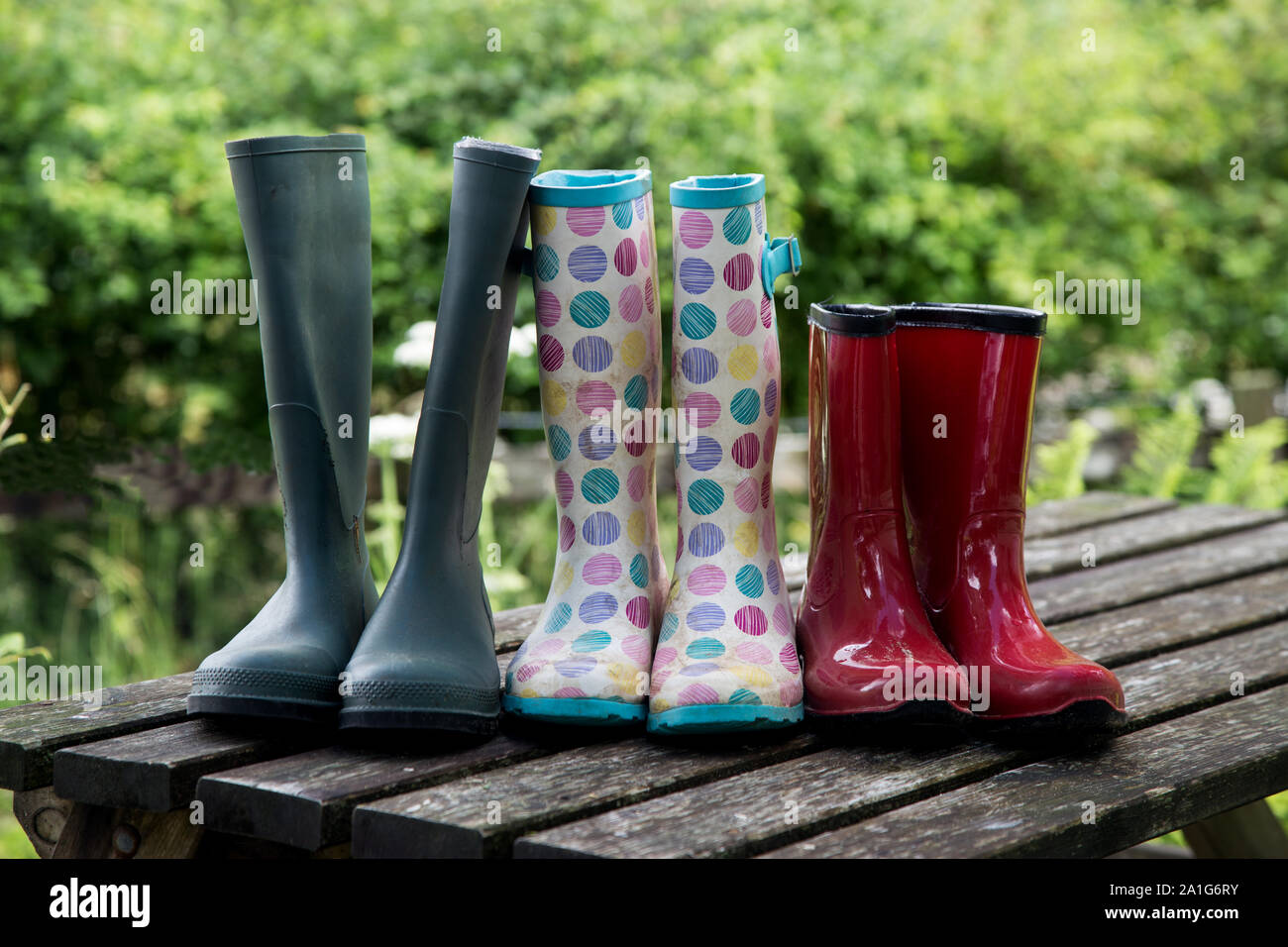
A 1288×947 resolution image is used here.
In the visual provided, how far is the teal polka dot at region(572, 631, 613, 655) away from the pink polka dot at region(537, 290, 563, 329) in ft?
0.94

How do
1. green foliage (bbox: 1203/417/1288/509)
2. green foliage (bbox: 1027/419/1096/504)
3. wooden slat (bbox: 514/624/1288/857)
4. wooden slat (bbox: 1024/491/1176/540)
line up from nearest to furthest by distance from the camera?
wooden slat (bbox: 514/624/1288/857)
wooden slat (bbox: 1024/491/1176/540)
green foliage (bbox: 1027/419/1096/504)
green foliage (bbox: 1203/417/1288/509)

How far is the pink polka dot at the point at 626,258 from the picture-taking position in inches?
48.4

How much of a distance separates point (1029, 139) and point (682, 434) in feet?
9.82

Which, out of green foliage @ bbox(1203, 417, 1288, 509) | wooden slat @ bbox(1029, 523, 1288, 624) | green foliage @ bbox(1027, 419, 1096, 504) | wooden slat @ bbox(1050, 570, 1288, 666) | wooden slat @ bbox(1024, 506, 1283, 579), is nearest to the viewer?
wooden slat @ bbox(1050, 570, 1288, 666)

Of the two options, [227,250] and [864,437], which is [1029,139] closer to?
[227,250]

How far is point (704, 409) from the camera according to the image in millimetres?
1235

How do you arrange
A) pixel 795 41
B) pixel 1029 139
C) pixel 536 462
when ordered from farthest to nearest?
pixel 1029 139 < pixel 795 41 < pixel 536 462

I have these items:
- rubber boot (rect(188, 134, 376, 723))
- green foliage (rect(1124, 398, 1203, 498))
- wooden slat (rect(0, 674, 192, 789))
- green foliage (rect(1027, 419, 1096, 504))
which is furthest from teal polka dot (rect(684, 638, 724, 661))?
green foliage (rect(1124, 398, 1203, 498))

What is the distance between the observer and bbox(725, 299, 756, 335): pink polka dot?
48.2 inches

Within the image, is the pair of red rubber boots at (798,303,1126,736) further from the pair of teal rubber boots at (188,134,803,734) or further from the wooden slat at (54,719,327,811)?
the wooden slat at (54,719,327,811)

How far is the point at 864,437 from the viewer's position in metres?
1.23

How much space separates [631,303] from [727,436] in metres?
0.15

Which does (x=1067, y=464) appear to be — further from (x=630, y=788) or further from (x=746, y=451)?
(x=630, y=788)
